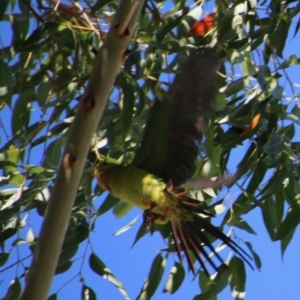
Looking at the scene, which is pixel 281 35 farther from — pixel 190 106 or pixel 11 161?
pixel 11 161

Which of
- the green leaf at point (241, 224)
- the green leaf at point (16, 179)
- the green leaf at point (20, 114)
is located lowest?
the green leaf at point (241, 224)

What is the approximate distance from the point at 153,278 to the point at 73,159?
2.12 feet

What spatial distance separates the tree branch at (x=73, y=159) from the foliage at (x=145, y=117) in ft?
0.64

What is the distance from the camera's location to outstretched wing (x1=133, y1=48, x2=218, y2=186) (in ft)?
4.61

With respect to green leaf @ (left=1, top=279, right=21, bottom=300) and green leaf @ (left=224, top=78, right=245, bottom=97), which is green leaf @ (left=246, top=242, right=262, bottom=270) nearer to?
green leaf @ (left=224, top=78, right=245, bottom=97)

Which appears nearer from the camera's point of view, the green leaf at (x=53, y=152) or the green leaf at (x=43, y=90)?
the green leaf at (x=53, y=152)

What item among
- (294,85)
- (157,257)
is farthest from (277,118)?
(157,257)

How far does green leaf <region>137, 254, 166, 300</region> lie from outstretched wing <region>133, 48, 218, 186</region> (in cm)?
23

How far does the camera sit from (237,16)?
4.90 feet

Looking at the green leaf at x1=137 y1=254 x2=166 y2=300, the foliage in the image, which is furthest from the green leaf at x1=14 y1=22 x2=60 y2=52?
the green leaf at x1=137 y1=254 x2=166 y2=300

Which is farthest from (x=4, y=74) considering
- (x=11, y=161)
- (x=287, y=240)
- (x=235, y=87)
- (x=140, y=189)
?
(x=287, y=240)

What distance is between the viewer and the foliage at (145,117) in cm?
142

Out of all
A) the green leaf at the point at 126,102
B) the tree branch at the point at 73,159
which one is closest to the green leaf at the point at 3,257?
the green leaf at the point at 126,102

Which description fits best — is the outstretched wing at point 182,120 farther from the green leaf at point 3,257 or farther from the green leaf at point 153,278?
the green leaf at point 3,257
